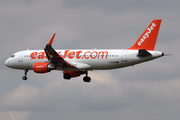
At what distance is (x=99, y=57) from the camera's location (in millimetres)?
60469

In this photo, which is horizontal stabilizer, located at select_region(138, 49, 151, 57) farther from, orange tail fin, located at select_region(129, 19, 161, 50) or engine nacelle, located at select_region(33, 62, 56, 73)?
engine nacelle, located at select_region(33, 62, 56, 73)

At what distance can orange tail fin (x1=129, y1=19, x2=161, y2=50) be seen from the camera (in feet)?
197

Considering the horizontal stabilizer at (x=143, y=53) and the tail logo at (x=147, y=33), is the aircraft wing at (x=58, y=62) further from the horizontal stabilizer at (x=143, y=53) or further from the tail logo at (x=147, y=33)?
the tail logo at (x=147, y=33)

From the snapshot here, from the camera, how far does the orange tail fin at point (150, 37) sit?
59987 mm

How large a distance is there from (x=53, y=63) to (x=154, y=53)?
601 inches

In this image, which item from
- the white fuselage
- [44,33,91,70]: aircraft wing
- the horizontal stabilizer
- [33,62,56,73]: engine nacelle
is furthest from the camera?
[33,62,56,73]: engine nacelle

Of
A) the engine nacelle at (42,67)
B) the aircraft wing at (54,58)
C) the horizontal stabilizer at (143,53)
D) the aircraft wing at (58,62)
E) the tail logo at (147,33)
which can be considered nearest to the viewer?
the horizontal stabilizer at (143,53)

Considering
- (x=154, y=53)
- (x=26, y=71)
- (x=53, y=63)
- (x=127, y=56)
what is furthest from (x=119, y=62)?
(x=26, y=71)

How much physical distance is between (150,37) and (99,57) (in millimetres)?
8231

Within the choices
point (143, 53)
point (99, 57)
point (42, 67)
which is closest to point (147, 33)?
point (143, 53)

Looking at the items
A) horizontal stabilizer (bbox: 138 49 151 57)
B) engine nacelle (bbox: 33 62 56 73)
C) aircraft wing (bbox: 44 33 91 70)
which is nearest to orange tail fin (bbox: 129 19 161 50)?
horizontal stabilizer (bbox: 138 49 151 57)

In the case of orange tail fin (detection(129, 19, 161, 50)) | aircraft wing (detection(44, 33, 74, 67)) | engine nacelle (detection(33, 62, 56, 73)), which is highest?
orange tail fin (detection(129, 19, 161, 50))

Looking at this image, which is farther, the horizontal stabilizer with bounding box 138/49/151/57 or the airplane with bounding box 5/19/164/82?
the airplane with bounding box 5/19/164/82

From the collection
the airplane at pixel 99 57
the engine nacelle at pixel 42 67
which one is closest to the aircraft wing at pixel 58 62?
the airplane at pixel 99 57
